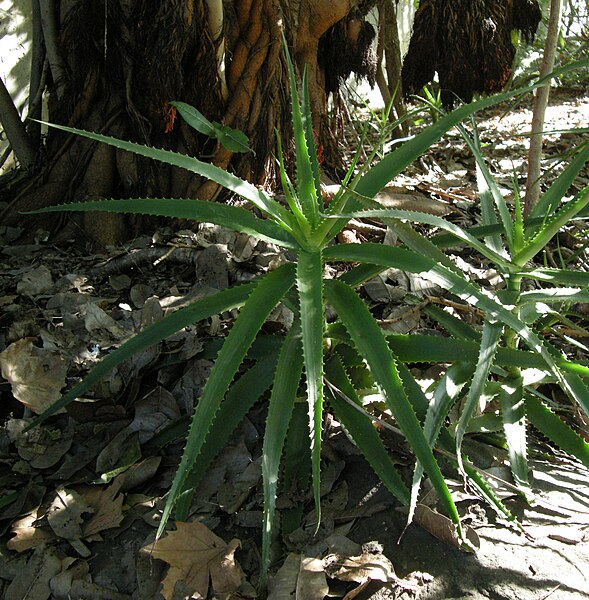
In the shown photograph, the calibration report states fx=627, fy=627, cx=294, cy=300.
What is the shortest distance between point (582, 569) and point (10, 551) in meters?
1.29

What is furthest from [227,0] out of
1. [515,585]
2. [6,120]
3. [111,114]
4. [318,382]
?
[515,585]

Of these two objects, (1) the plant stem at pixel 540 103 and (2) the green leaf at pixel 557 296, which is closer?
(2) the green leaf at pixel 557 296

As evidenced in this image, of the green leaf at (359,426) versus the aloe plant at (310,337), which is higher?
the aloe plant at (310,337)

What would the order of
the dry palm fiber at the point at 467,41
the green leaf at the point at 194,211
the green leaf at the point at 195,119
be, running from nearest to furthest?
the green leaf at the point at 194,211, the green leaf at the point at 195,119, the dry palm fiber at the point at 467,41

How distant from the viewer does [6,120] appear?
268cm

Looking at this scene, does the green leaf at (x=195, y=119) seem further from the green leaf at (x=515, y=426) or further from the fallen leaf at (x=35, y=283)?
the green leaf at (x=515, y=426)

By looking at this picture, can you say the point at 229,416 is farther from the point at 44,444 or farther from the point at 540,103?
the point at 540,103

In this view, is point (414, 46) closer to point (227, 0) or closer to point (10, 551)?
point (227, 0)

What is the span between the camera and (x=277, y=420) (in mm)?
1306

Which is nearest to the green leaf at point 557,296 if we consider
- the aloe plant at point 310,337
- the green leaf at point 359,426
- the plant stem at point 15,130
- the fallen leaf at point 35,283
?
the aloe plant at point 310,337

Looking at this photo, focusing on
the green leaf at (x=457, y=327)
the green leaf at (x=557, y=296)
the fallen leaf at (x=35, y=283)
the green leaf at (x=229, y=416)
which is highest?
the green leaf at (x=557, y=296)

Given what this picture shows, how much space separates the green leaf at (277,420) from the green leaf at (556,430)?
0.59m

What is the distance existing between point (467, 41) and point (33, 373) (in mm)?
2124

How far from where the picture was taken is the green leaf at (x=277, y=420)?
47.4 inches
